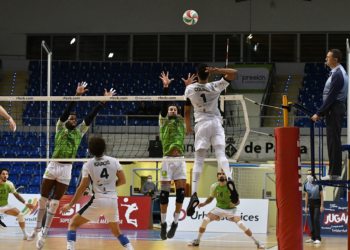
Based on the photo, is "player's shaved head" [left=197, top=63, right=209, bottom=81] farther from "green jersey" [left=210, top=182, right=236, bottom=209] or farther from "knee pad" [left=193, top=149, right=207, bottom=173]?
"green jersey" [left=210, top=182, right=236, bottom=209]

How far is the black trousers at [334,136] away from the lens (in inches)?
255

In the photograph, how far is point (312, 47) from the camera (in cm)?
2439

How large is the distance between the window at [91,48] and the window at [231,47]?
6.35m

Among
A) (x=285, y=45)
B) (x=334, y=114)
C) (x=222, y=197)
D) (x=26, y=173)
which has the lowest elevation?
(x=26, y=173)

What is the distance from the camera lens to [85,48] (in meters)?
25.2

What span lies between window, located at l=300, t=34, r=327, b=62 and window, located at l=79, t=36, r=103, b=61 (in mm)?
10910

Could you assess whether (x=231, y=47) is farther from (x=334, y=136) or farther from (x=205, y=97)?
(x=334, y=136)

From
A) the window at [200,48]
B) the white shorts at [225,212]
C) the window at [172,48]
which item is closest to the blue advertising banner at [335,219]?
the white shorts at [225,212]

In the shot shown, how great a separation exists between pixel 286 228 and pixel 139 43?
1992 centimetres

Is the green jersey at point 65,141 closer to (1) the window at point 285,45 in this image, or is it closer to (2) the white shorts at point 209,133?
(2) the white shorts at point 209,133

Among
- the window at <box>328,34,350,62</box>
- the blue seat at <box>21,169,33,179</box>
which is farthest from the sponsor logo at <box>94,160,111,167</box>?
the window at <box>328,34,350,62</box>

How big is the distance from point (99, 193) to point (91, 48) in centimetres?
1938

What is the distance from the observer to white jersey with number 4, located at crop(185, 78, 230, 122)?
719cm

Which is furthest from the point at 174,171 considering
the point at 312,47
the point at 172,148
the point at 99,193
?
the point at 312,47
